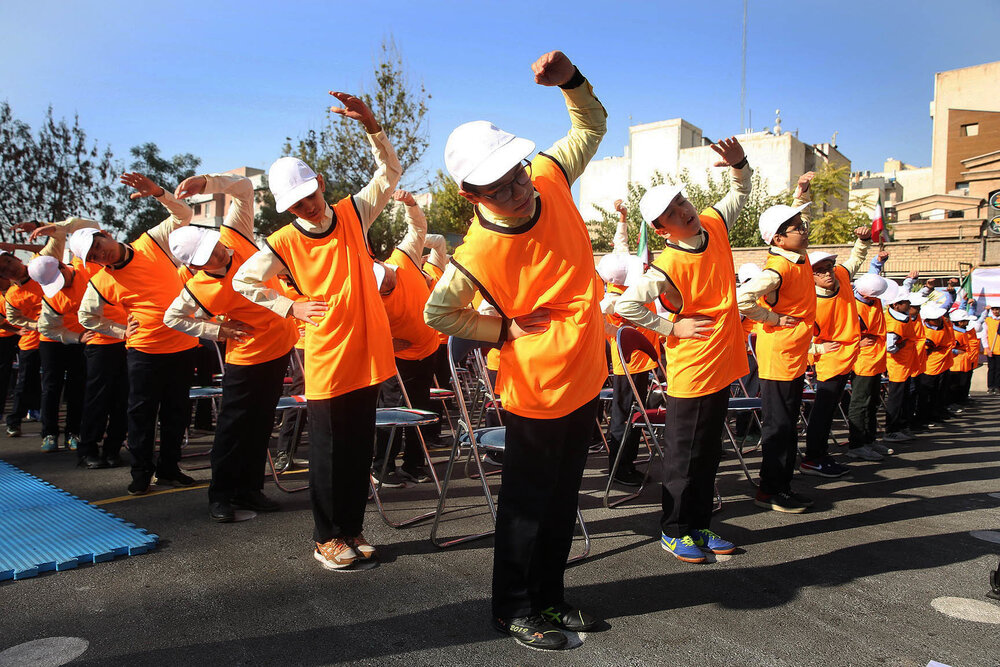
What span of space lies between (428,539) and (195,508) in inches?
73.3

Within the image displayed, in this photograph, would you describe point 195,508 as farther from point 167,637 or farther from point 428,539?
point 167,637

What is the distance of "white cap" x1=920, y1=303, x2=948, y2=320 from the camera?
10406mm

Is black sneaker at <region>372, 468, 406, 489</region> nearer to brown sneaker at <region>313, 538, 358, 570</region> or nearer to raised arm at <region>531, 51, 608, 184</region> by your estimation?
brown sneaker at <region>313, 538, 358, 570</region>

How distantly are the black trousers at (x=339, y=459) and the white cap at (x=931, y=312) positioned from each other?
31.8ft

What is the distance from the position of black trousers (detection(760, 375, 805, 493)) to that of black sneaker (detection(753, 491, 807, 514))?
4 centimetres

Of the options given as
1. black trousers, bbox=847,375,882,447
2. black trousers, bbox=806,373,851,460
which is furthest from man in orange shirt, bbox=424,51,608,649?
black trousers, bbox=847,375,882,447

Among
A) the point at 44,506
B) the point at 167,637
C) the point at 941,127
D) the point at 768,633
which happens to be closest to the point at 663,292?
the point at 768,633

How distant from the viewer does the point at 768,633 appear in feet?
9.74

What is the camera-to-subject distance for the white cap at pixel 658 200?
12.5ft

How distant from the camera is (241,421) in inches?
183

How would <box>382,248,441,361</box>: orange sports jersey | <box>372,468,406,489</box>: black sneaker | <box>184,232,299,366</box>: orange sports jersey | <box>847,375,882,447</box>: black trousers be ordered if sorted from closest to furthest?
1. <box>184,232,299,366</box>: orange sports jersey
2. <box>372,468,406,489</box>: black sneaker
3. <box>382,248,441,361</box>: orange sports jersey
4. <box>847,375,882,447</box>: black trousers

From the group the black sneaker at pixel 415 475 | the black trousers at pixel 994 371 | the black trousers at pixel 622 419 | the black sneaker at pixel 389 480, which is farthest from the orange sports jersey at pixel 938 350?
the black sneaker at pixel 389 480

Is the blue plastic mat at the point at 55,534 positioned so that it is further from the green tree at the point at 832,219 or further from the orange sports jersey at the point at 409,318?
the green tree at the point at 832,219

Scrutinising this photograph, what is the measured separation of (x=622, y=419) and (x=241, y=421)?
3.25 metres
